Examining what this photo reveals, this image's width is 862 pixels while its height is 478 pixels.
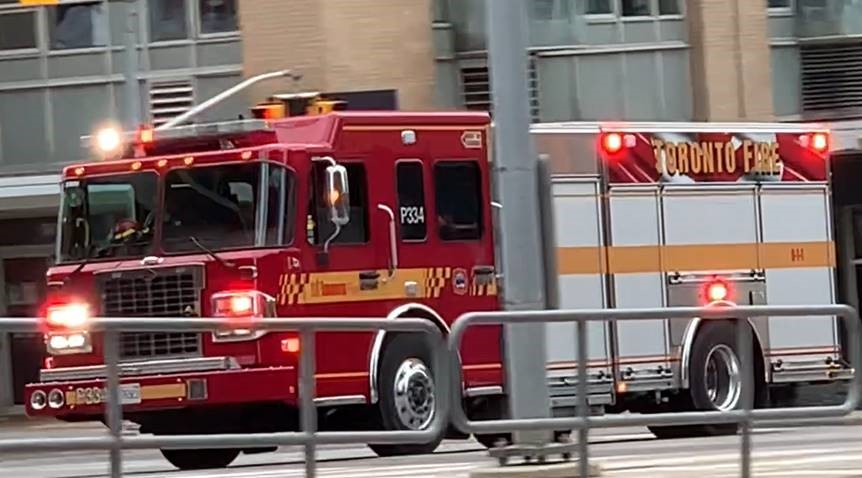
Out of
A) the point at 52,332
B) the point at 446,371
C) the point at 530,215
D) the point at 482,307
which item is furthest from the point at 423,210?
the point at 52,332

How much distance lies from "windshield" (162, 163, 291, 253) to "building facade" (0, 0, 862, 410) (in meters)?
12.4

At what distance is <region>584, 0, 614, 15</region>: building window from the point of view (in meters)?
28.9

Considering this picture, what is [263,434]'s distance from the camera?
963 centimetres

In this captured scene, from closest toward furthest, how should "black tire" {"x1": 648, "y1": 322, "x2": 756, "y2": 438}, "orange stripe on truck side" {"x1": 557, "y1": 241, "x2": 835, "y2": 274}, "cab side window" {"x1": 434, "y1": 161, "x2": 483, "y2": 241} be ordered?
1. "black tire" {"x1": 648, "y1": 322, "x2": 756, "y2": 438}
2. "cab side window" {"x1": 434, "y1": 161, "x2": 483, "y2": 241}
3. "orange stripe on truck side" {"x1": 557, "y1": 241, "x2": 835, "y2": 274}

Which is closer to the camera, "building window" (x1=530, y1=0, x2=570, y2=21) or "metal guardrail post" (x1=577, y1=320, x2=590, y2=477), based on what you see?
"metal guardrail post" (x1=577, y1=320, x2=590, y2=477)

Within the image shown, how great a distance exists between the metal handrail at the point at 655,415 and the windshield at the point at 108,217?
5.17 m

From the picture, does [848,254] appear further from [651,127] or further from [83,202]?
[83,202]

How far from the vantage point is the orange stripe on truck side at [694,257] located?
17531 mm

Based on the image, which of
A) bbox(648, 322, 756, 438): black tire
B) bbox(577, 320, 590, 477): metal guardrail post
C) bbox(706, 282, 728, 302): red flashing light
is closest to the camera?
bbox(577, 320, 590, 477): metal guardrail post

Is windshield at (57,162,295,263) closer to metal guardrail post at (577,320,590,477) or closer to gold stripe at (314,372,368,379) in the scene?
gold stripe at (314,372,368,379)

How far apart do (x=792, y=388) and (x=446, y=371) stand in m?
8.38

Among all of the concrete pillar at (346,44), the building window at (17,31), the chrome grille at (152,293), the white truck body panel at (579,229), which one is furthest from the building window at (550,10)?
the chrome grille at (152,293)

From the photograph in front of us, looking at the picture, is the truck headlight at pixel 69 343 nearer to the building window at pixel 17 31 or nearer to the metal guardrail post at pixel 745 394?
the metal guardrail post at pixel 745 394

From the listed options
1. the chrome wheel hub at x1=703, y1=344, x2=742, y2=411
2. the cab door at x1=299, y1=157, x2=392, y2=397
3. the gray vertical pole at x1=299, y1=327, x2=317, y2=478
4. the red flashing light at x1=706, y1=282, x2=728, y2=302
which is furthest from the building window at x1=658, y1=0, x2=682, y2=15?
the gray vertical pole at x1=299, y1=327, x2=317, y2=478
